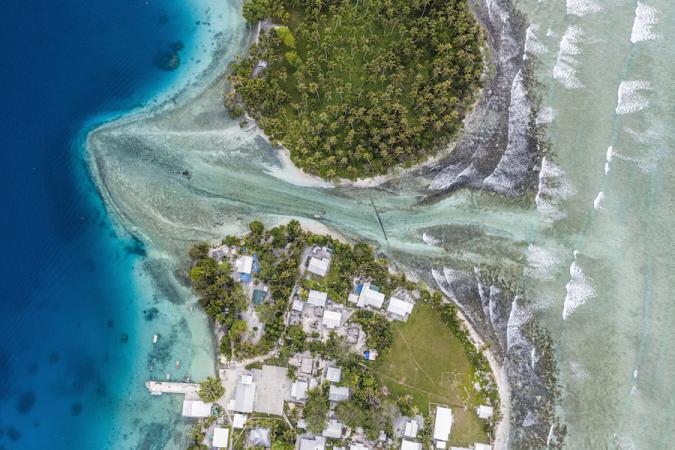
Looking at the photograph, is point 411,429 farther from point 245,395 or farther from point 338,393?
point 245,395

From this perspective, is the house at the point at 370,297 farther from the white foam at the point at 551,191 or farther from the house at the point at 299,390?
the white foam at the point at 551,191

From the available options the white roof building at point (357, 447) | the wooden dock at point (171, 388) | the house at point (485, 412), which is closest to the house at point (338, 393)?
the white roof building at point (357, 447)

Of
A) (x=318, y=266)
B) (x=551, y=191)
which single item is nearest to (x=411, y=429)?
(x=318, y=266)

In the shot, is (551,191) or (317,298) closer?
(317,298)

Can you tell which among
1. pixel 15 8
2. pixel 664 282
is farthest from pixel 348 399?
pixel 15 8

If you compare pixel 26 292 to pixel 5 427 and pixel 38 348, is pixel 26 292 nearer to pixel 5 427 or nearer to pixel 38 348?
pixel 38 348

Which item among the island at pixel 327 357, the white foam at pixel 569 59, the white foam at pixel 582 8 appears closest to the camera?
the island at pixel 327 357
